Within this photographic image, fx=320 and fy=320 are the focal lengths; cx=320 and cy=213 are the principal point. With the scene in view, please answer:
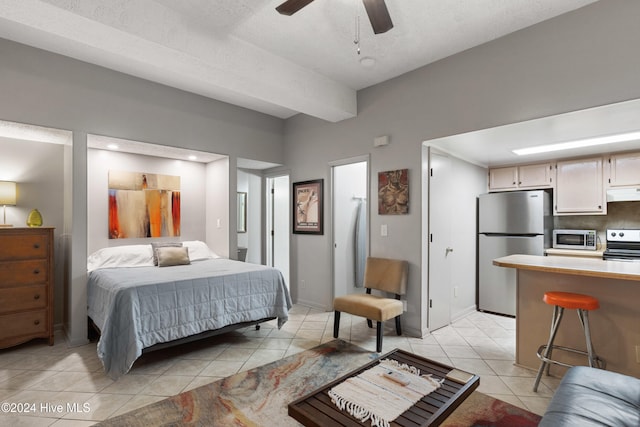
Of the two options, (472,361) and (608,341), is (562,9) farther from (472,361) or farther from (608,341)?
(472,361)

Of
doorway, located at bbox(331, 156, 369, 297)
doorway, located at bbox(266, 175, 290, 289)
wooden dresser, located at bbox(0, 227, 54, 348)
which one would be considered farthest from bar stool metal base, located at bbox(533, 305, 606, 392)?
wooden dresser, located at bbox(0, 227, 54, 348)

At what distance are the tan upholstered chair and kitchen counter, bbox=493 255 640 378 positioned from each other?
1.08 metres

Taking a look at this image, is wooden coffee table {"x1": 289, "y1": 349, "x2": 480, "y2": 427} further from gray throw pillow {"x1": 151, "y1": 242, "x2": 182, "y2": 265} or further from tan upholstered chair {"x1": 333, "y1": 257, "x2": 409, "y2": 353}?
gray throw pillow {"x1": 151, "y1": 242, "x2": 182, "y2": 265}

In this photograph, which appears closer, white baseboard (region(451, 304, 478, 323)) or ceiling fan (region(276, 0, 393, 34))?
ceiling fan (region(276, 0, 393, 34))

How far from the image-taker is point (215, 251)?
15.5ft

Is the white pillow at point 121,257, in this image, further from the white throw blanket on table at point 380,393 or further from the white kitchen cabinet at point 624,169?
the white kitchen cabinet at point 624,169

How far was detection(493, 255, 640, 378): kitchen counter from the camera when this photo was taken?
91.8 inches

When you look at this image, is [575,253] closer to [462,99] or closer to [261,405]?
[462,99]

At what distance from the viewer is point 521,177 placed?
450 centimetres

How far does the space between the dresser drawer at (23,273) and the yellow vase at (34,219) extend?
461 mm

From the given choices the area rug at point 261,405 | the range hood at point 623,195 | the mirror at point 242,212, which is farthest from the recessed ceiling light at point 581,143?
the mirror at point 242,212

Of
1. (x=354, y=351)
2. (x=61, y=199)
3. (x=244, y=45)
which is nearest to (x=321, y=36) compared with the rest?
(x=244, y=45)

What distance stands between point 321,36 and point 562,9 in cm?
193

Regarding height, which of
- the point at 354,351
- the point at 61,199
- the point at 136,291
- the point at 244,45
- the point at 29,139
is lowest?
the point at 354,351
